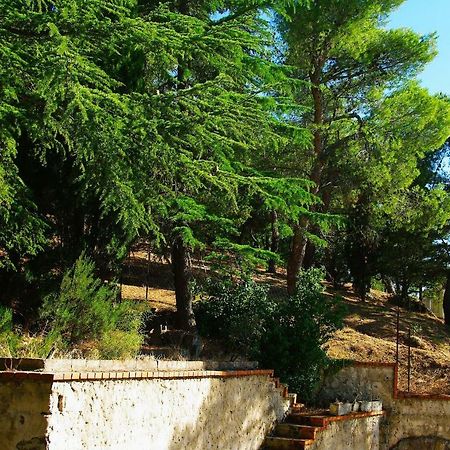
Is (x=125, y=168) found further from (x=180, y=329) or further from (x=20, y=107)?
(x=180, y=329)

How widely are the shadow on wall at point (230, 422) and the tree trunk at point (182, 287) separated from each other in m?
3.52

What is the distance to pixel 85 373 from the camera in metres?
6.06

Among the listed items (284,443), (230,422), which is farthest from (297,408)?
(230,422)

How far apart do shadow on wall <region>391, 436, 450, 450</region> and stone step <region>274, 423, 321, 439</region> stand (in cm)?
330

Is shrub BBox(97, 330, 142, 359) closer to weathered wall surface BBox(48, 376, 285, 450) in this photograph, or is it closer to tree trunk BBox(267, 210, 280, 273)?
weathered wall surface BBox(48, 376, 285, 450)

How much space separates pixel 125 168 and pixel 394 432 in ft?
23.9


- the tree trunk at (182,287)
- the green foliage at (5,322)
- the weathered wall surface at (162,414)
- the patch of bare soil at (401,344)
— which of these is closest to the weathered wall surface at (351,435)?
the weathered wall surface at (162,414)

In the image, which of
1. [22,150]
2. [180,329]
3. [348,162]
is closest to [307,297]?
[180,329]

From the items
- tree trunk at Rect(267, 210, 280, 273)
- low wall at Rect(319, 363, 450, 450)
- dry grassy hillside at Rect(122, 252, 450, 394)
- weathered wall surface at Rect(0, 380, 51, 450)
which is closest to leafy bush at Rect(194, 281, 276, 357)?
low wall at Rect(319, 363, 450, 450)

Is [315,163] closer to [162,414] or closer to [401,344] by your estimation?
[401,344]

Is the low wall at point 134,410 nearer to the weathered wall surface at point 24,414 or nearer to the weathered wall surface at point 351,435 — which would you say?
the weathered wall surface at point 24,414

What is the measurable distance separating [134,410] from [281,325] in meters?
5.05

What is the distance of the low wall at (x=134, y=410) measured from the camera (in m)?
5.64

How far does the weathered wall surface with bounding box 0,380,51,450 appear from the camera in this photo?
5566mm
